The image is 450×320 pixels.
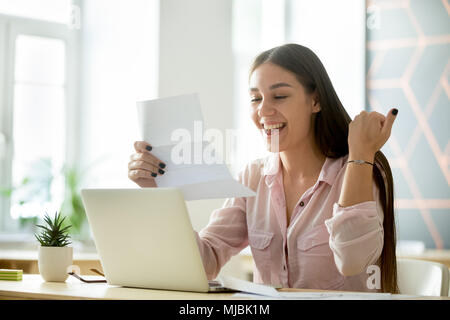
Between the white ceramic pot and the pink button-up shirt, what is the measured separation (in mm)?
376

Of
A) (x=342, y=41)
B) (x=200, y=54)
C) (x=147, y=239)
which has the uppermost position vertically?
(x=342, y=41)

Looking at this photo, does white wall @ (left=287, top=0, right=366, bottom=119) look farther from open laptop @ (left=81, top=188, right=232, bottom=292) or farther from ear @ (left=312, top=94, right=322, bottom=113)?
open laptop @ (left=81, top=188, right=232, bottom=292)

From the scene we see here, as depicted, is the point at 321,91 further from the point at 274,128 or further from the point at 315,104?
the point at 274,128

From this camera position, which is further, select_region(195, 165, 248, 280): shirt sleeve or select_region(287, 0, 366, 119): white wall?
select_region(287, 0, 366, 119): white wall

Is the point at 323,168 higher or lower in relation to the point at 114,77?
lower

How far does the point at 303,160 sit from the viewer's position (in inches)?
74.2

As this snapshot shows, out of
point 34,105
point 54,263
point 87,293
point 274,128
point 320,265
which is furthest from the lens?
point 34,105

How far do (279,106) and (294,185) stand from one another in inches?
9.6

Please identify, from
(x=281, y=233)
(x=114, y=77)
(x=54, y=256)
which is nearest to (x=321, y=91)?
(x=281, y=233)

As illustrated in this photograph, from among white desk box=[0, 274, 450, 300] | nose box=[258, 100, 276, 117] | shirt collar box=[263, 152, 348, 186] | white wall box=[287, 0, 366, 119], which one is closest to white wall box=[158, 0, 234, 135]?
white wall box=[287, 0, 366, 119]

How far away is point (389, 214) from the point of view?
5.42ft

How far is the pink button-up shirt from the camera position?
5.60ft

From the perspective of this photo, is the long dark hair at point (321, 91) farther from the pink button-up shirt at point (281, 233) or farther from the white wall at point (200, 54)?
the white wall at point (200, 54)

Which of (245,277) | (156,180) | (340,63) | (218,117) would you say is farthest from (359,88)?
(156,180)
